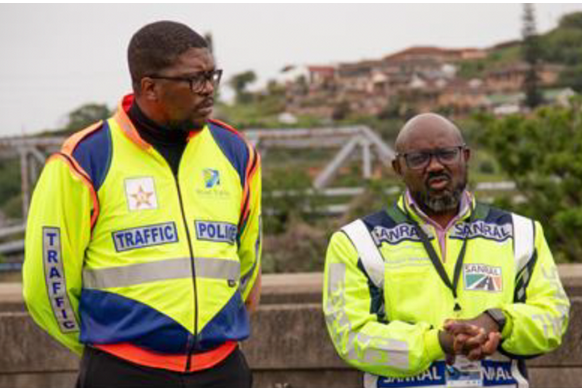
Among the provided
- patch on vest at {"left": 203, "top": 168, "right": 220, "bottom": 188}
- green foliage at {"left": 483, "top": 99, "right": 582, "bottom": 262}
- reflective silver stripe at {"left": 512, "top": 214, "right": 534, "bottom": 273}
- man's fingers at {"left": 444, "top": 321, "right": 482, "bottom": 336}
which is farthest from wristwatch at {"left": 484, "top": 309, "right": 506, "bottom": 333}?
green foliage at {"left": 483, "top": 99, "right": 582, "bottom": 262}

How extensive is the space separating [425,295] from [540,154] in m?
19.4

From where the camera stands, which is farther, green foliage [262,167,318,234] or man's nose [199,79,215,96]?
green foliage [262,167,318,234]

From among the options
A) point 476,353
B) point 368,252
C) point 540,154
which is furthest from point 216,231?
point 540,154

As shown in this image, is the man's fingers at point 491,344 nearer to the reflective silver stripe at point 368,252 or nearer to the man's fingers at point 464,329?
the man's fingers at point 464,329

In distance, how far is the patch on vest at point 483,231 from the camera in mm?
4090

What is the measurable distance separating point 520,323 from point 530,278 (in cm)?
25

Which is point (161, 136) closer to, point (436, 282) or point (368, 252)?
point (368, 252)

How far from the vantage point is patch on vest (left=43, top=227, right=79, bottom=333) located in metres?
3.66

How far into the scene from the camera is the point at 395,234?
4086 millimetres

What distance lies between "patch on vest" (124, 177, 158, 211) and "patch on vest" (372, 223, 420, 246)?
0.83m

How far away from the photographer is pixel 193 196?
12.3ft

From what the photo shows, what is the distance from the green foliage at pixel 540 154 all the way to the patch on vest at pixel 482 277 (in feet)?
59.0

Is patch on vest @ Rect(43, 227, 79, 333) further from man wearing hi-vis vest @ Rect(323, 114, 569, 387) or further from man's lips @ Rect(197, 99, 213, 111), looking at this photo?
man wearing hi-vis vest @ Rect(323, 114, 569, 387)

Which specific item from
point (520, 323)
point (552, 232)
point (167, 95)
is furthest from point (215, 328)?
point (552, 232)
